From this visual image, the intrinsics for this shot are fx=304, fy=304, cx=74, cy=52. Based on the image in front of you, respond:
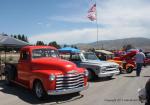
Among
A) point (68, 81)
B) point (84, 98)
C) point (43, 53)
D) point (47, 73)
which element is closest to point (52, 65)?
point (47, 73)

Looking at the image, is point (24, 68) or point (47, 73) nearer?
point (47, 73)

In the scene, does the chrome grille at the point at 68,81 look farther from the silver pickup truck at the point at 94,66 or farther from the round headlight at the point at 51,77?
the silver pickup truck at the point at 94,66

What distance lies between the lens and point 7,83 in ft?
51.8

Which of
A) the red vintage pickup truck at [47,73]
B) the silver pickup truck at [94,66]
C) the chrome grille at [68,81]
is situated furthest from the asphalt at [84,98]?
the silver pickup truck at [94,66]

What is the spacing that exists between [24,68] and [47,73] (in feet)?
7.90

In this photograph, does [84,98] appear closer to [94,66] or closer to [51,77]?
[51,77]

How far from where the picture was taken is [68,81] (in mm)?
11008

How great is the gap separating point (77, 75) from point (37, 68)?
5.68 ft

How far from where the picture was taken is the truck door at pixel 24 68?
12.7 metres

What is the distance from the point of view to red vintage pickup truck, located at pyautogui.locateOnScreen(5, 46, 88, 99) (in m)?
10.8

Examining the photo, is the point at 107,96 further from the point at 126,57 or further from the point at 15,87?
the point at 126,57

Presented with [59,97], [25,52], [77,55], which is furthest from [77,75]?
[77,55]

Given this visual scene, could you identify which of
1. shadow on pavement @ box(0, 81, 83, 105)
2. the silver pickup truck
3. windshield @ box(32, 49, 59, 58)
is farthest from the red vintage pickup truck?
the silver pickup truck

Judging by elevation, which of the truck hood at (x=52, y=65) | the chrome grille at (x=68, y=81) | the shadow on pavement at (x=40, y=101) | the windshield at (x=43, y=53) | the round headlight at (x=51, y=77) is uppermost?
the windshield at (x=43, y=53)
